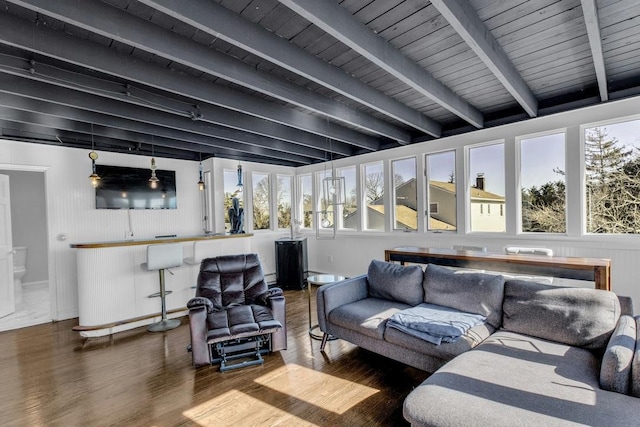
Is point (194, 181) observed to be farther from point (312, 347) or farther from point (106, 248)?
point (312, 347)

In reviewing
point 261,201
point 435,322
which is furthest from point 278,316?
point 261,201

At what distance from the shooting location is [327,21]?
5.98 feet

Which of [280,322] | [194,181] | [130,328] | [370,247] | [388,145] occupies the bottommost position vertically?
[130,328]

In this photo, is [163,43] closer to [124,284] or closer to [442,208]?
[124,284]

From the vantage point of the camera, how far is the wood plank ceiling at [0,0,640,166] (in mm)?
1893

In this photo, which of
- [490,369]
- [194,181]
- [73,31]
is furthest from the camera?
[194,181]

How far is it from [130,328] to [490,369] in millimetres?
4090

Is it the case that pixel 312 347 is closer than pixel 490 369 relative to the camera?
No

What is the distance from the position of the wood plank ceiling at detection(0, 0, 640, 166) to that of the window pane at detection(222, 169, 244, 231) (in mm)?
1843

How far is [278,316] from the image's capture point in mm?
3104

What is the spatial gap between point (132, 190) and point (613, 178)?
660 centimetres

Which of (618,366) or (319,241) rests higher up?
(319,241)

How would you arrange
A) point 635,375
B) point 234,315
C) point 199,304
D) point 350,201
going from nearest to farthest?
point 635,375
point 199,304
point 234,315
point 350,201

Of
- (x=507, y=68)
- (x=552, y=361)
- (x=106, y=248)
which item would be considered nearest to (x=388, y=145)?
(x=507, y=68)
